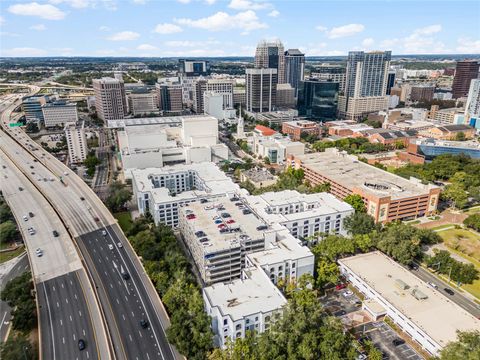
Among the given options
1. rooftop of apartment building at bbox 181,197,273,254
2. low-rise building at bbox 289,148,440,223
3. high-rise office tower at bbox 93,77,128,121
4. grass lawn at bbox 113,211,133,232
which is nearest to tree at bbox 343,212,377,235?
low-rise building at bbox 289,148,440,223

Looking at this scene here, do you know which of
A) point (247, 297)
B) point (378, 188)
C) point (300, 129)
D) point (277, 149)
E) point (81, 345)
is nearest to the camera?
point (81, 345)

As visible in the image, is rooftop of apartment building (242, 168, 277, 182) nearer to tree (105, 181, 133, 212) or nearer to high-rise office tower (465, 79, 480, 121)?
tree (105, 181, 133, 212)

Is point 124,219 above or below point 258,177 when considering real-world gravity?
below

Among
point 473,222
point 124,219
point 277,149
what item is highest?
point 277,149

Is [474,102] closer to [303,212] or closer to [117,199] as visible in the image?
[303,212]

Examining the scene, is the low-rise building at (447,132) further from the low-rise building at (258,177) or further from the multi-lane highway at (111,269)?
the multi-lane highway at (111,269)

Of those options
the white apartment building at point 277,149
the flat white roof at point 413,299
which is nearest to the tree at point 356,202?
the flat white roof at point 413,299

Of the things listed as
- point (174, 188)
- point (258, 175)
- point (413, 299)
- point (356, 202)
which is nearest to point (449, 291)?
point (413, 299)
